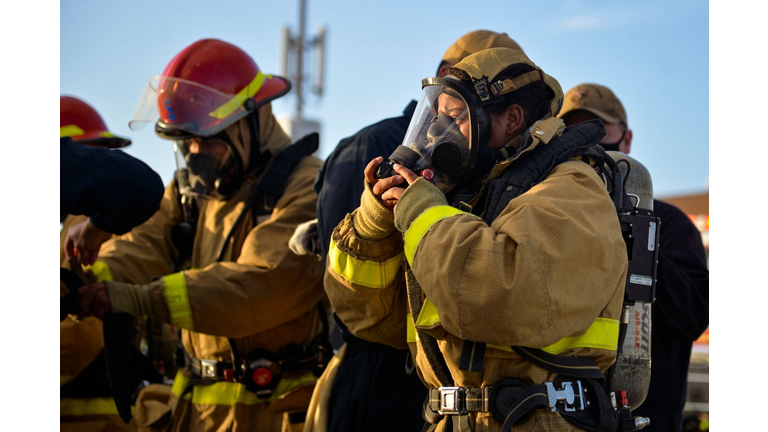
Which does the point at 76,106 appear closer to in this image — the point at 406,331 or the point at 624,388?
the point at 406,331

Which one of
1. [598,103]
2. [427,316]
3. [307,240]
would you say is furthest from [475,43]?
[427,316]

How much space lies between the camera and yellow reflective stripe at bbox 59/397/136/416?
4.38m

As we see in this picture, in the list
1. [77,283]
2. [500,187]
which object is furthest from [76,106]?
[500,187]

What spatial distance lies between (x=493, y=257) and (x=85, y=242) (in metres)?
2.63

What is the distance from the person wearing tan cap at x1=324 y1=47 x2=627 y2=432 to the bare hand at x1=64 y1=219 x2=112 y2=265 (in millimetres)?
1757

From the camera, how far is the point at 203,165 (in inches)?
162

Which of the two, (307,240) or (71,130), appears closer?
(307,240)

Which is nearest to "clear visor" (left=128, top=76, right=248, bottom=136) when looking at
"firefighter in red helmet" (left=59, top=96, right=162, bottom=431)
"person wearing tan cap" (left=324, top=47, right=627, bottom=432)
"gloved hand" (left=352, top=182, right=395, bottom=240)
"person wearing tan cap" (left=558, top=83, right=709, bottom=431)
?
"firefighter in red helmet" (left=59, top=96, right=162, bottom=431)

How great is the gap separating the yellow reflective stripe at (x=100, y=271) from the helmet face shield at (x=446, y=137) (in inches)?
94.7

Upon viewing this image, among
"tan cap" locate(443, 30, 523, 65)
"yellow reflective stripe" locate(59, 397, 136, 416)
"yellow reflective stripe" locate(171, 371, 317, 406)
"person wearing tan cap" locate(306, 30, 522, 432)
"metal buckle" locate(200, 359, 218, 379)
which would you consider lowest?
"yellow reflective stripe" locate(59, 397, 136, 416)

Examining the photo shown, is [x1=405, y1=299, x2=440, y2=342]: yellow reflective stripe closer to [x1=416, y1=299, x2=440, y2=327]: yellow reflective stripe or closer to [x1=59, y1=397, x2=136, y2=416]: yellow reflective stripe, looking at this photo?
[x1=416, y1=299, x2=440, y2=327]: yellow reflective stripe

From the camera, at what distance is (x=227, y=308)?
3652mm

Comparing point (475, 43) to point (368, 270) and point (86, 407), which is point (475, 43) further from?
point (86, 407)

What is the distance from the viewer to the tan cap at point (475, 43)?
151 inches
